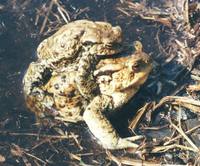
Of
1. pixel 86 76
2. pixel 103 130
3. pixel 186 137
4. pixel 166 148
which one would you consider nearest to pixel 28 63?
pixel 86 76

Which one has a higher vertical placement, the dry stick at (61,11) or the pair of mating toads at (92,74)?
the dry stick at (61,11)

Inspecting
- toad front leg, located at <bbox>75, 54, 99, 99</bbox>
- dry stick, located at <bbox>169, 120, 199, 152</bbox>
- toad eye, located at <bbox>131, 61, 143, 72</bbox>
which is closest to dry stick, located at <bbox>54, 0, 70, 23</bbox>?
toad front leg, located at <bbox>75, 54, 99, 99</bbox>

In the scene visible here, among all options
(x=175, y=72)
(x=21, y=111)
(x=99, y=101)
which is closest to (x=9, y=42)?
(x=21, y=111)

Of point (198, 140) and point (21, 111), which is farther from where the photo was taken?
point (21, 111)

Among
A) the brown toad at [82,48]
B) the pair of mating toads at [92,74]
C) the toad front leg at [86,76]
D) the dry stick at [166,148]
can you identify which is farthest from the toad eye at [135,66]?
the dry stick at [166,148]

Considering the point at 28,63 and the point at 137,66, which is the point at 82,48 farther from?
the point at 28,63

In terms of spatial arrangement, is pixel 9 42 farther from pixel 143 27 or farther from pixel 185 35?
pixel 185 35

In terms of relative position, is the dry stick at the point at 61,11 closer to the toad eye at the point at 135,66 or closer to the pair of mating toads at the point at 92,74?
the pair of mating toads at the point at 92,74
